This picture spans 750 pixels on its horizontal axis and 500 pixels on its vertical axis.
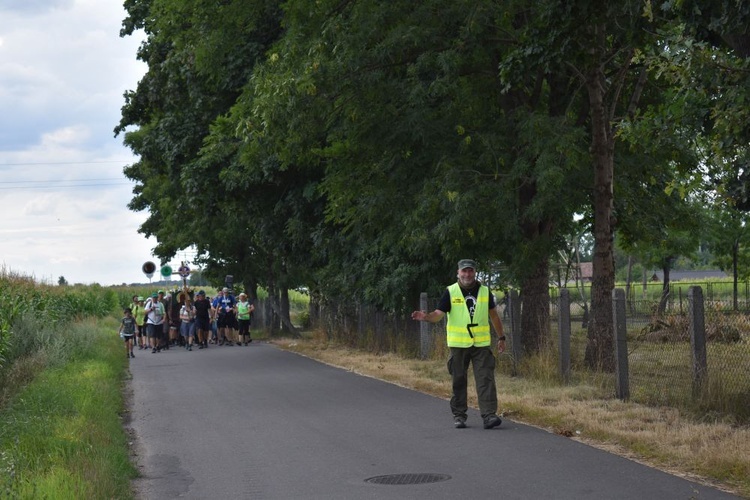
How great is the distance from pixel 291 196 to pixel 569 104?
44.2ft

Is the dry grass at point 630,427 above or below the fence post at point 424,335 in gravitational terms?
below

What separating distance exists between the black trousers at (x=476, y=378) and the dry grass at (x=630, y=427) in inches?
25.6

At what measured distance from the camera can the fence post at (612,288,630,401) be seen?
1419cm

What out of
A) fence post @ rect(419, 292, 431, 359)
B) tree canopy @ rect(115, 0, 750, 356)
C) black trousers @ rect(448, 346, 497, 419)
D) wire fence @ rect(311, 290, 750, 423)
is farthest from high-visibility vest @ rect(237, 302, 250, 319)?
black trousers @ rect(448, 346, 497, 419)

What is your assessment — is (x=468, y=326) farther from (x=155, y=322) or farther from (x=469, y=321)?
(x=155, y=322)

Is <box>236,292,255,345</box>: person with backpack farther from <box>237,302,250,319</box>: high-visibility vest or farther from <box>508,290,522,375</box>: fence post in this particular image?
<box>508,290,522,375</box>: fence post

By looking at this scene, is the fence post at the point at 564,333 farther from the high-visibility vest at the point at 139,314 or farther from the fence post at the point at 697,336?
the high-visibility vest at the point at 139,314

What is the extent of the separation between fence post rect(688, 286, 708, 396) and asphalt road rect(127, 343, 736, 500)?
6.64 feet

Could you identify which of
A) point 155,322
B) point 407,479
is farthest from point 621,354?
point 155,322

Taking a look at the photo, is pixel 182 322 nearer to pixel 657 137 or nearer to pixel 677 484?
pixel 657 137

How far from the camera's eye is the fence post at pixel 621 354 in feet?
46.5

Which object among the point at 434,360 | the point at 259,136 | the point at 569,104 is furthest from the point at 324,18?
the point at 434,360

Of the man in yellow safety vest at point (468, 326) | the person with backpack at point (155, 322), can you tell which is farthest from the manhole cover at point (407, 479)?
the person with backpack at point (155, 322)

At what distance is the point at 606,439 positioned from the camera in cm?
1129
